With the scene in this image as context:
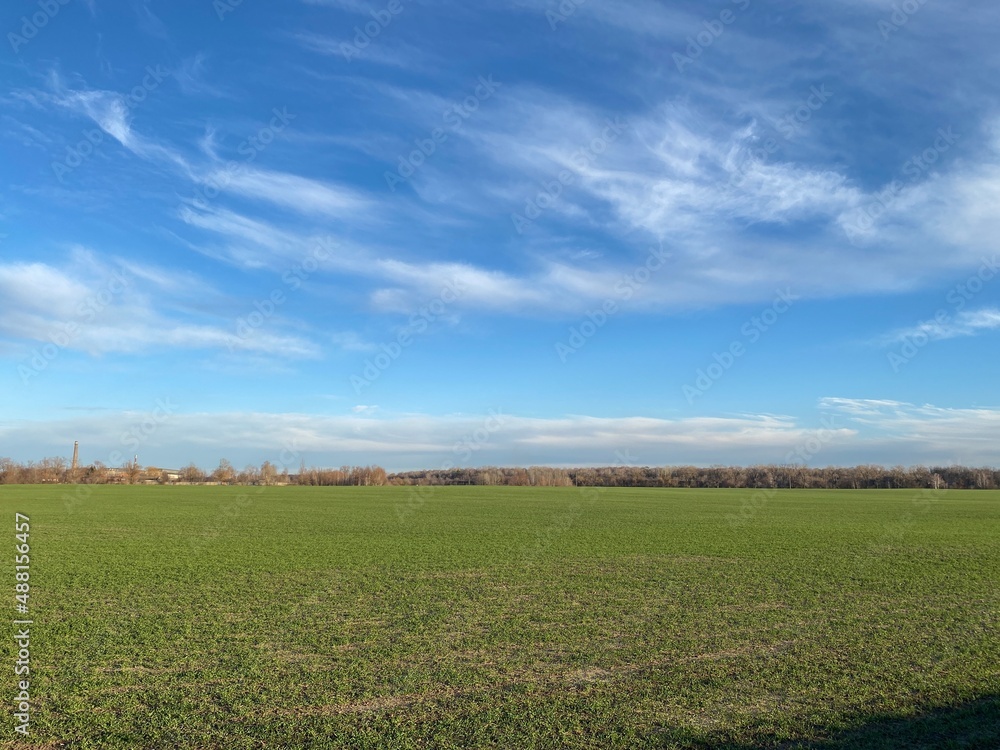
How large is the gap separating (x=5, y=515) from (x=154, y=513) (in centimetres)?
527

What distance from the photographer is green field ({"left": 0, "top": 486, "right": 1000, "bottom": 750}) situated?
18.0 ft

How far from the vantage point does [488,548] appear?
17.2 m

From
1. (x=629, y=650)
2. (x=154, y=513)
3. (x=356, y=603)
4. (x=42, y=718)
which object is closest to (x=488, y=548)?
(x=356, y=603)

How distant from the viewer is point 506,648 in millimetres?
7797

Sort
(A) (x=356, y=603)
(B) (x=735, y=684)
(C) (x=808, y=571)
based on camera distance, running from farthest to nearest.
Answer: (C) (x=808, y=571) < (A) (x=356, y=603) < (B) (x=735, y=684)

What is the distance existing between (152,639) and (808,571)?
Result: 471 inches

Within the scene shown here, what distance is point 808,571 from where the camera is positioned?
13789 mm

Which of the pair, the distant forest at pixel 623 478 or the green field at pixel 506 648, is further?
the distant forest at pixel 623 478

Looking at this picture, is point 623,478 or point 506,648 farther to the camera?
point 623,478

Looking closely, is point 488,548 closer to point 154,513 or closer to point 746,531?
point 746,531

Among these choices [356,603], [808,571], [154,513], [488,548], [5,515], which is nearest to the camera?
[356,603]

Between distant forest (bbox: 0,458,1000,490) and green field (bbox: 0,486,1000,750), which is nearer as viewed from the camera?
green field (bbox: 0,486,1000,750)

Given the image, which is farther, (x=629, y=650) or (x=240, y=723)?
(x=629, y=650)

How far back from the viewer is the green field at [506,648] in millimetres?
5484
